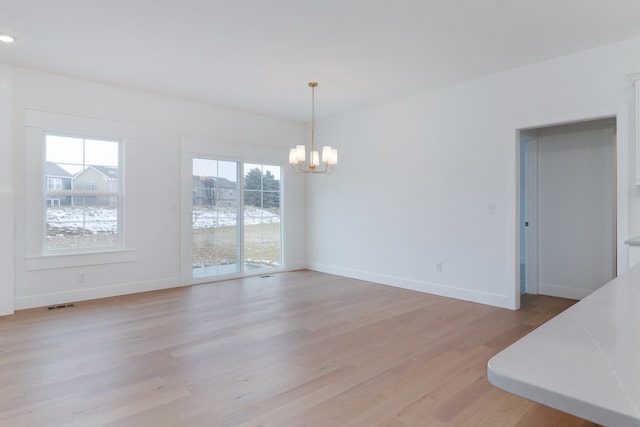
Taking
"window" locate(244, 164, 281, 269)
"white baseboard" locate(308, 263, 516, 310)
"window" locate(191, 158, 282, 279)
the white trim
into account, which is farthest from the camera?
"window" locate(244, 164, 281, 269)

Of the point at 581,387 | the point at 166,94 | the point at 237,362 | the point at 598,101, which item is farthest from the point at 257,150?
the point at 581,387

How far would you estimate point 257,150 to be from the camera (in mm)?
6320

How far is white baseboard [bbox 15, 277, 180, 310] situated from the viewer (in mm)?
4312

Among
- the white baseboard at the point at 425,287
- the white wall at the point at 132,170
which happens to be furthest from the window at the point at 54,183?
the white baseboard at the point at 425,287

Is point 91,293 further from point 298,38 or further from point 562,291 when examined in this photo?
point 562,291

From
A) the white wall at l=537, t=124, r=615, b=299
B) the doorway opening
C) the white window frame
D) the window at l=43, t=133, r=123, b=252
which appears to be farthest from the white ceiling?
the white wall at l=537, t=124, r=615, b=299

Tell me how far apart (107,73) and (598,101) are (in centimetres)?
537

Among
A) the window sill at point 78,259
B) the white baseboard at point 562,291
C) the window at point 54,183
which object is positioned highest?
the window at point 54,183

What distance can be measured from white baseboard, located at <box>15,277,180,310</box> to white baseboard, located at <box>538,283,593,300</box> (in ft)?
16.9

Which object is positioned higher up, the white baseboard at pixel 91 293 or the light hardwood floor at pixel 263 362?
the white baseboard at pixel 91 293

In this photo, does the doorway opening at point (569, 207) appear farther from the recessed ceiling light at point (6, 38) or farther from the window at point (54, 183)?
the window at point (54, 183)

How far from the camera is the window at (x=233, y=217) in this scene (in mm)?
5738

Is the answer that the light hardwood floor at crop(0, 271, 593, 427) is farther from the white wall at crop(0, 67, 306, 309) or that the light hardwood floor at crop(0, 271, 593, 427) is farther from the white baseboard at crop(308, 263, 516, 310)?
the white wall at crop(0, 67, 306, 309)

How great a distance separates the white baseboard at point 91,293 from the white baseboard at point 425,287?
2.65 meters
